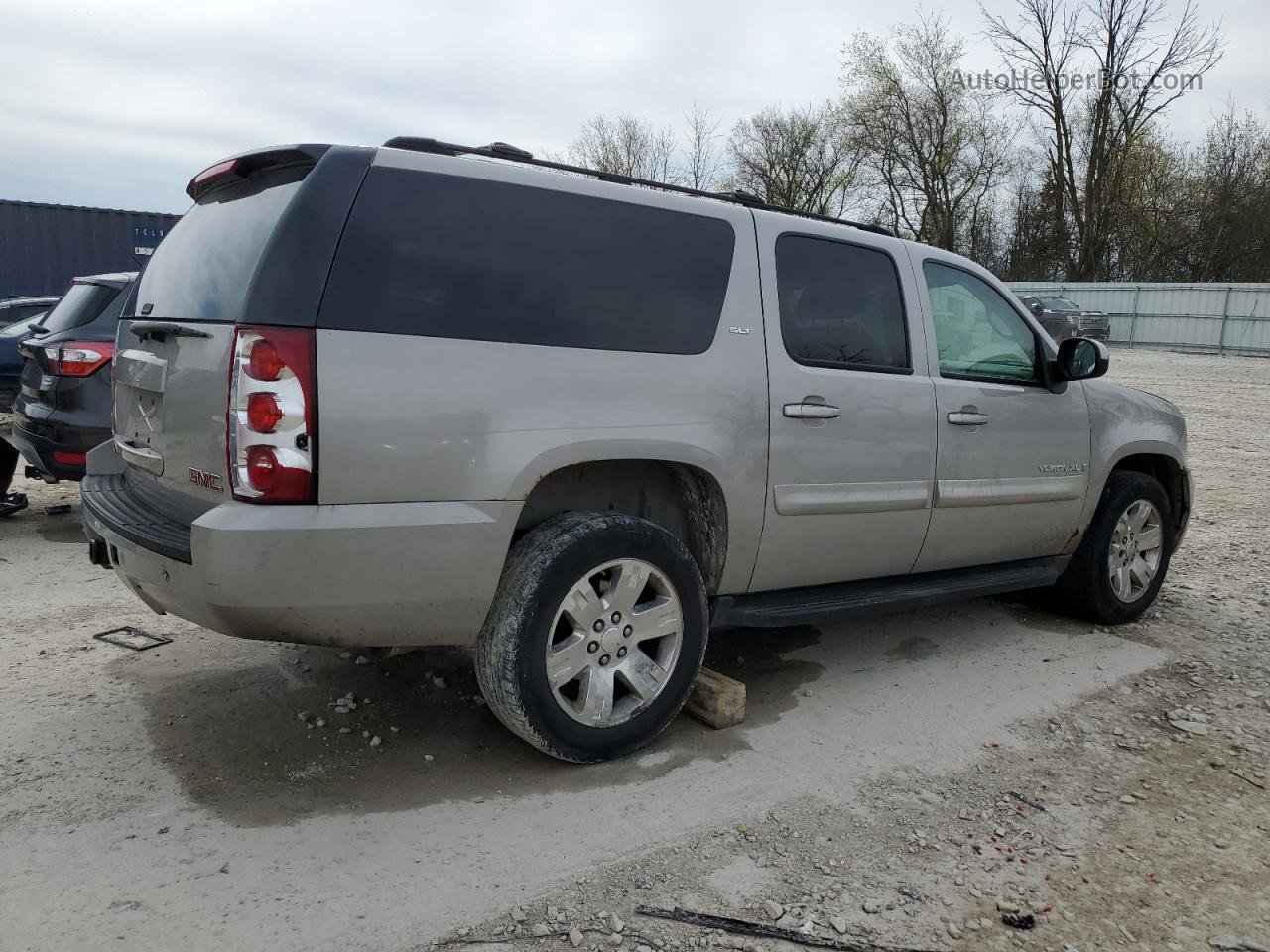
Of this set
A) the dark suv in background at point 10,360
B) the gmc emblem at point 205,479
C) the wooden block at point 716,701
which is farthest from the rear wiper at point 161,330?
the dark suv in background at point 10,360

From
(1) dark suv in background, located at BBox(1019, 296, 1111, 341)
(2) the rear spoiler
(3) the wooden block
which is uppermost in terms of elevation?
(1) dark suv in background, located at BBox(1019, 296, 1111, 341)

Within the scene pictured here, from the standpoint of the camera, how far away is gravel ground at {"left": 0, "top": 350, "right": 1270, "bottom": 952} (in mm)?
2453

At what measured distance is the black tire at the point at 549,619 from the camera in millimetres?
2984

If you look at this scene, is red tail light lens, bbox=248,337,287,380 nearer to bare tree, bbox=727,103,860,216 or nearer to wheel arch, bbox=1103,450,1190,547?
wheel arch, bbox=1103,450,1190,547

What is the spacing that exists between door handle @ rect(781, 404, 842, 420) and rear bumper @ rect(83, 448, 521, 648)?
3.79ft

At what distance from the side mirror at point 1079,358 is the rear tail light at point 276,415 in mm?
3478

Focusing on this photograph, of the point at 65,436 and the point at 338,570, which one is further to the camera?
the point at 65,436

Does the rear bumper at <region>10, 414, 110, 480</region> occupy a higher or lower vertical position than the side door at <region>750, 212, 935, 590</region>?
lower

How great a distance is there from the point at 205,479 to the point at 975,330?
3316 mm

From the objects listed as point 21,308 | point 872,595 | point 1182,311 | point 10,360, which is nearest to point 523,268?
point 872,595

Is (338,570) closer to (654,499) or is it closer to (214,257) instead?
(214,257)

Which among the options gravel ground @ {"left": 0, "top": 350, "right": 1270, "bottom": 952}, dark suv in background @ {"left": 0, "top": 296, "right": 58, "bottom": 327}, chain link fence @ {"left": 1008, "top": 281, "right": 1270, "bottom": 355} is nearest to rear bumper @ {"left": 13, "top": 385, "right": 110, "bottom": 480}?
gravel ground @ {"left": 0, "top": 350, "right": 1270, "bottom": 952}

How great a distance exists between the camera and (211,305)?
290 cm

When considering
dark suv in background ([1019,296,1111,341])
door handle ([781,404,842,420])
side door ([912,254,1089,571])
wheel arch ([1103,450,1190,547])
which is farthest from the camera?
dark suv in background ([1019,296,1111,341])
